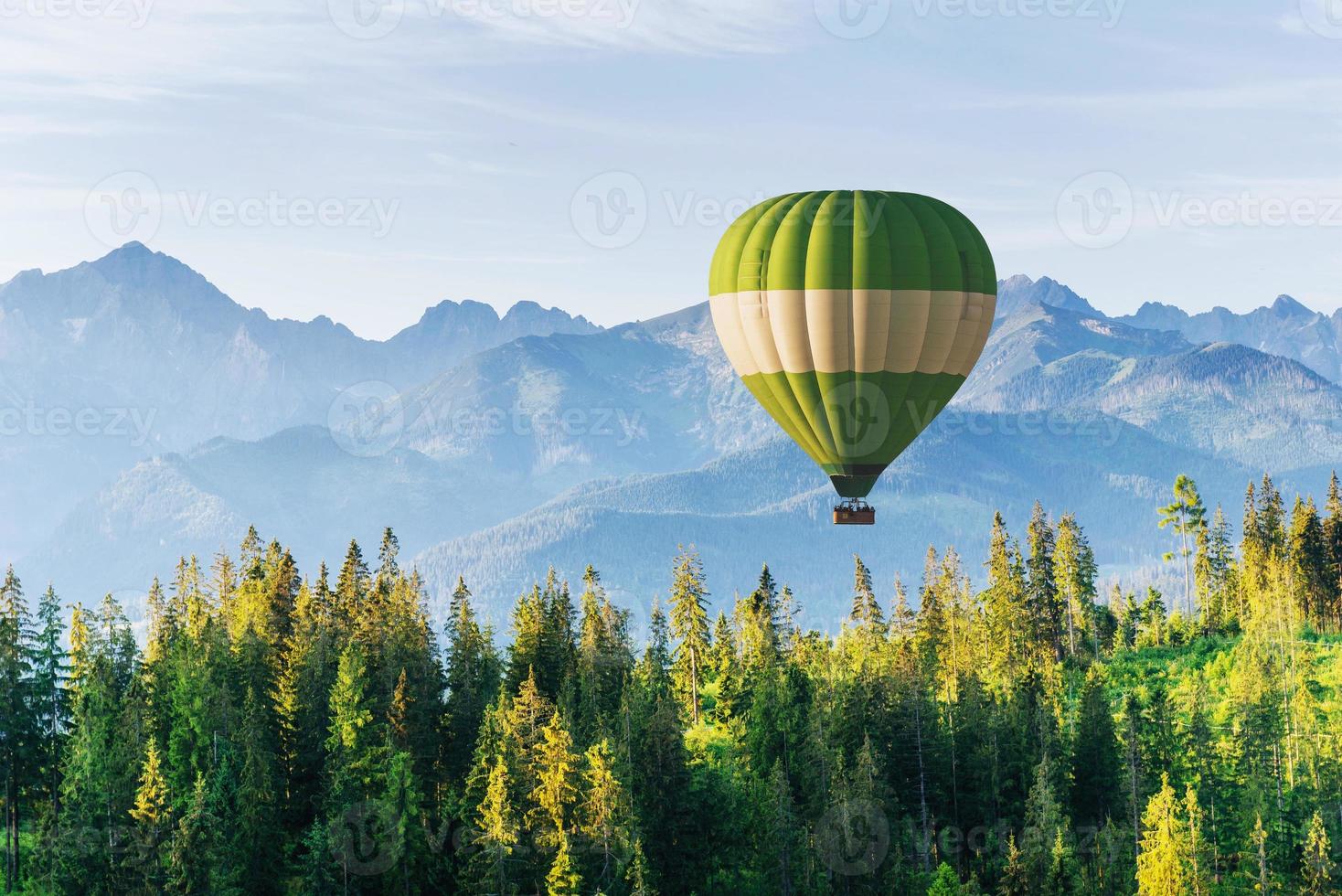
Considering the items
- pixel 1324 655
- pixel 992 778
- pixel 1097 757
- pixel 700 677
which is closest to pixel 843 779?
pixel 992 778

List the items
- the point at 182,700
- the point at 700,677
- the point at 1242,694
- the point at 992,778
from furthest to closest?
the point at 700,677 < the point at 1242,694 < the point at 992,778 < the point at 182,700

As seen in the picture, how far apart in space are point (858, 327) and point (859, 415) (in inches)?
141

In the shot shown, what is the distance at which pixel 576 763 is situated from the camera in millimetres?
69625

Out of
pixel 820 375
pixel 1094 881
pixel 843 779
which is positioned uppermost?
pixel 820 375

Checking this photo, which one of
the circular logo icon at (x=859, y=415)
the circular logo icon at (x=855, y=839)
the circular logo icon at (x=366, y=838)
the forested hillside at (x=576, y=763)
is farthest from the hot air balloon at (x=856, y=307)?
the circular logo icon at (x=366, y=838)

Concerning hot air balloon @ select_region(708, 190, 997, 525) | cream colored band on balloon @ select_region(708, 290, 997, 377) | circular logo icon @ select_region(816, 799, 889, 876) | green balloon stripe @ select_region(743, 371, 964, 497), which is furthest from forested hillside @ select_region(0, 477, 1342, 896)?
cream colored band on balloon @ select_region(708, 290, 997, 377)

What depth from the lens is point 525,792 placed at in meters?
69.4

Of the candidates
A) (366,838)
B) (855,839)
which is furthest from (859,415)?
(366,838)

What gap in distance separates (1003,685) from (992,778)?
24261 mm

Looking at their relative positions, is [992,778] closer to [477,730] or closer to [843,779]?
[843,779]

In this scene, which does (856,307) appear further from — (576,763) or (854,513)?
(576,763)

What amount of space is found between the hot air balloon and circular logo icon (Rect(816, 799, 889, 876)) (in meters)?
14.5

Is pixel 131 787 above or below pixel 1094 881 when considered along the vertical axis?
above

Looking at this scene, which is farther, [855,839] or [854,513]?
[855,839]
